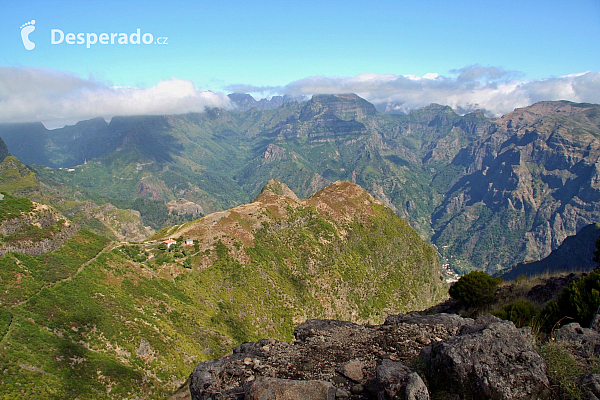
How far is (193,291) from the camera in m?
66.1

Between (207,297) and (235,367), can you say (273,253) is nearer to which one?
Result: (207,297)

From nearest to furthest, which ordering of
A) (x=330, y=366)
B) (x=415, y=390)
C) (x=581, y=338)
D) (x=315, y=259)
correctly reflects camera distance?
(x=415, y=390) < (x=581, y=338) < (x=330, y=366) < (x=315, y=259)

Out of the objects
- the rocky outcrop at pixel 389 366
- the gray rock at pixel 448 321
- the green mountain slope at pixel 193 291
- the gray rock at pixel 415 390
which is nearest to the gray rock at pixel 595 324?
the rocky outcrop at pixel 389 366

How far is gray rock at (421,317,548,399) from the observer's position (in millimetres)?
10992

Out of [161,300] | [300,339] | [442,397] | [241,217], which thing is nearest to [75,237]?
[161,300]

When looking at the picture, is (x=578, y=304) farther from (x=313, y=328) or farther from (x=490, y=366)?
(x=313, y=328)

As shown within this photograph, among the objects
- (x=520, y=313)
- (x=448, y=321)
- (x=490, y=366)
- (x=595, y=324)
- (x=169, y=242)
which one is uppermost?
(x=490, y=366)

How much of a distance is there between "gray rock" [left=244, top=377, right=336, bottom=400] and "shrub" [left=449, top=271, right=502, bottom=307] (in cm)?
2522

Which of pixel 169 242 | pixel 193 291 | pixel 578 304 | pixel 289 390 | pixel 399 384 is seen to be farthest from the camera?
pixel 169 242

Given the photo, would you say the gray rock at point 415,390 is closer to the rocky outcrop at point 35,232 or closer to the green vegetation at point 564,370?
Answer: the green vegetation at point 564,370

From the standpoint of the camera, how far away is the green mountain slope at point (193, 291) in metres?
40.2

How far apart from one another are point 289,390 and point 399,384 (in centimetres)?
418

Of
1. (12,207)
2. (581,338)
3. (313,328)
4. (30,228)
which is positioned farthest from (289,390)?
(12,207)

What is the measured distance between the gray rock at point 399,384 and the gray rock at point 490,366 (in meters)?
1.24
